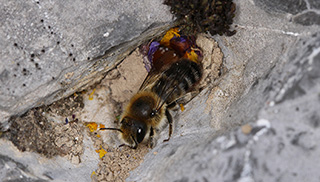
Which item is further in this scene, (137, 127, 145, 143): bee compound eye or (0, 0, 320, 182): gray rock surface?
(137, 127, 145, 143): bee compound eye

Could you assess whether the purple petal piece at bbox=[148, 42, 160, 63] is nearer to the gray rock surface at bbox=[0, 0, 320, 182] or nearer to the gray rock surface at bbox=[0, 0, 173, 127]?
the gray rock surface at bbox=[0, 0, 320, 182]

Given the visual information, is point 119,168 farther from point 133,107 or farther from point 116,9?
point 116,9

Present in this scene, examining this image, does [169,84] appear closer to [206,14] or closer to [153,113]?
[153,113]

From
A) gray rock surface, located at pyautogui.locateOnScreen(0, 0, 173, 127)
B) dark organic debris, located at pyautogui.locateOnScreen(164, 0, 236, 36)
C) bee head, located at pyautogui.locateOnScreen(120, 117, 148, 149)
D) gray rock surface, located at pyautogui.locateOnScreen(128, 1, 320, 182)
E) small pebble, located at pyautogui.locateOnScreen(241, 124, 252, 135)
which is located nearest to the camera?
gray rock surface, located at pyautogui.locateOnScreen(128, 1, 320, 182)

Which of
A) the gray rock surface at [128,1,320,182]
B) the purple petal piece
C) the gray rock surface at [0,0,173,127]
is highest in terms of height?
the gray rock surface at [0,0,173,127]

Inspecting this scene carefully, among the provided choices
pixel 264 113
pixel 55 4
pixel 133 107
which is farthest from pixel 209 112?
pixel 55 4

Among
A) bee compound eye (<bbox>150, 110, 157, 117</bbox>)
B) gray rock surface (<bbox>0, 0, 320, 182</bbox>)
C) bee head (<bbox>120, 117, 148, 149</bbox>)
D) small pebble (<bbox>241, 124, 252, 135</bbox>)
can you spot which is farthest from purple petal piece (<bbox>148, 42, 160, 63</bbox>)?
small pebble (<bbox>241, 124, 252, 135</bbox>)

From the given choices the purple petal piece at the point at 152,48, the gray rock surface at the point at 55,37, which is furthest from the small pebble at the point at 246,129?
the purple petal piece at the point at 152,48
